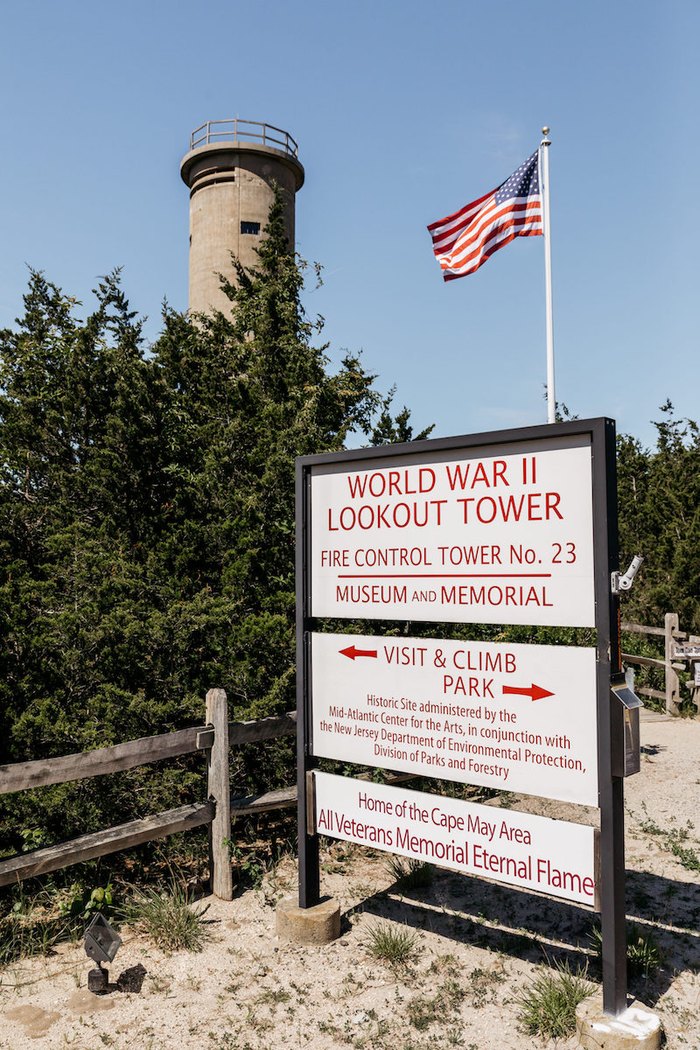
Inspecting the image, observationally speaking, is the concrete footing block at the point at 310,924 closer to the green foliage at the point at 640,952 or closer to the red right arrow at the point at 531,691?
the green foliage at the point at 640,952

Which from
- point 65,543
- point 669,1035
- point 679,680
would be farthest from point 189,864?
point 679,680

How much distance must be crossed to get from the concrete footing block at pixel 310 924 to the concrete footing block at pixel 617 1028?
5.67 ft

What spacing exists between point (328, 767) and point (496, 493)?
3.92 metres

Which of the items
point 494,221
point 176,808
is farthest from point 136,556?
point 494,221

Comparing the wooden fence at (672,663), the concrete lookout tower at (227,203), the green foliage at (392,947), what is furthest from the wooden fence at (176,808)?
the concrete lookout tower at (227,203)

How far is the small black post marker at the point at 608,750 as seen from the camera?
4.07 m

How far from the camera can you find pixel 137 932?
5477 millimetres

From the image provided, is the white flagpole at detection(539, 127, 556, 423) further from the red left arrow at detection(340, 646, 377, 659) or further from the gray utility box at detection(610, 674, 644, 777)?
the gray utility box at detection(610, 674, 644, 777)

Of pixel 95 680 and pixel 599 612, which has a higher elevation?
pixel 599 612

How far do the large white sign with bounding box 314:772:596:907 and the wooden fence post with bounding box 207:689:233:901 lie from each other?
0.91m

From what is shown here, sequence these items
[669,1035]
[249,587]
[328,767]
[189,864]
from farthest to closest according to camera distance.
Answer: [249,587]
[328,767]
[189,864]
[669,1035]

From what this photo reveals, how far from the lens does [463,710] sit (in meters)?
4.71

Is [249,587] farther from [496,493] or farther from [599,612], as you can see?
[599,612]

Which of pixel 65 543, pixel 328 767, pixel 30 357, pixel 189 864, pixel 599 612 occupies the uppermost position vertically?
pixel 30 357
